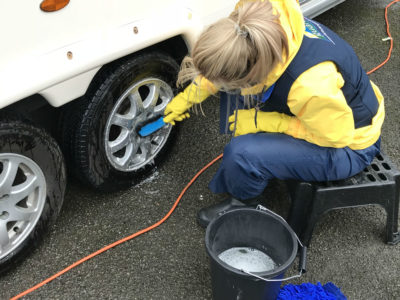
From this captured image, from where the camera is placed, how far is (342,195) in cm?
208

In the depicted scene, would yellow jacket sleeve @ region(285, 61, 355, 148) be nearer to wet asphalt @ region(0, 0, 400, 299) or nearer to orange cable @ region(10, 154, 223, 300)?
wet asphalt @ region(0, 0, 400, 299)

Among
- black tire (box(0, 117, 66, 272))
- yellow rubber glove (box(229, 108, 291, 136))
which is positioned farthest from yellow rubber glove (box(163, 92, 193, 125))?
black tire (box(0, 117, 66, 272))

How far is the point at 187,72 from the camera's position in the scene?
1817 mm

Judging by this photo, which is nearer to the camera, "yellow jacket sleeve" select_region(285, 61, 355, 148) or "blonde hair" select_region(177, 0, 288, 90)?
"blonde hair" select_region(177, 0, 288, 90)

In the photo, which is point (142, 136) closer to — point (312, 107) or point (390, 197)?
point (312, 107)

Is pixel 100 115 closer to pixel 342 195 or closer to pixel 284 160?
pixel 284 160

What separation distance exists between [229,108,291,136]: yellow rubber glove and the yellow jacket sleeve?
123 millimetres

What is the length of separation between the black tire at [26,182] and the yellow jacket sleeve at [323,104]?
105cm

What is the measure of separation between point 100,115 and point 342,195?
3.82ft

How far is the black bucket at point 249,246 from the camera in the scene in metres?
1.62

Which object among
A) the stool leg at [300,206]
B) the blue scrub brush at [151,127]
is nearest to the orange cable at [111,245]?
the blue scrub brush at [151,127]

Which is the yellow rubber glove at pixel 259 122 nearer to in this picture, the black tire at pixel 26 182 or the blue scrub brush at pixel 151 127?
the blue scrub brush at pixel 151 127

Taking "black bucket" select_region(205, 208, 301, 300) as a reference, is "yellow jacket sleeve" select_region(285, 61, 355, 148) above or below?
above

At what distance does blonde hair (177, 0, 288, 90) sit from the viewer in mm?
1494
